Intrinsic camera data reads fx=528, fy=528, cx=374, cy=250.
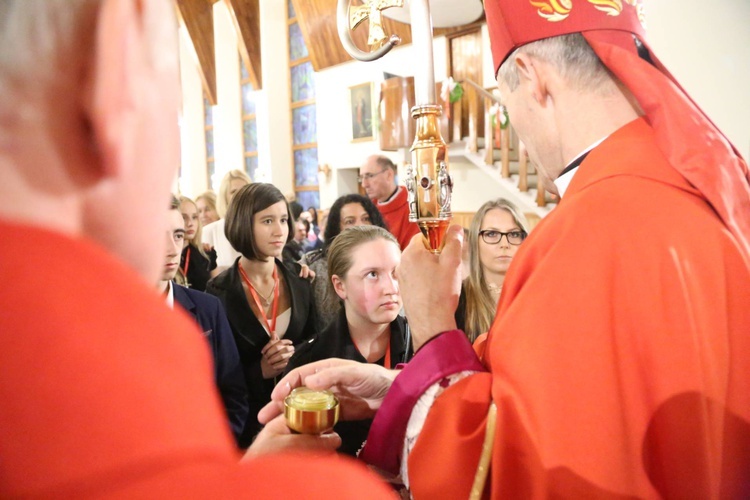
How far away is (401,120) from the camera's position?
9961 mm

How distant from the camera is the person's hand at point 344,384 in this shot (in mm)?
1290

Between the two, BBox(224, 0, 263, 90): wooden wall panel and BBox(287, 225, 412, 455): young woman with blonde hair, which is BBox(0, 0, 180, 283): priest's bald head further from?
BBox(224, 0, 263, 90): wooden wall panel

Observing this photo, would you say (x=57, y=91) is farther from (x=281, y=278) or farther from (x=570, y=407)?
(x=281, y=278)

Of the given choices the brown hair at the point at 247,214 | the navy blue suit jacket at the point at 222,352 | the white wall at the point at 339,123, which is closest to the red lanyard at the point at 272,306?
the brown hair at the point at 247,214

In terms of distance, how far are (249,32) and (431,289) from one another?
15.9m

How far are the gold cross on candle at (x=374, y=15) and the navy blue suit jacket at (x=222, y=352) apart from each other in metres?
1.56

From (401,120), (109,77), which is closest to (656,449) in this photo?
(109,77)

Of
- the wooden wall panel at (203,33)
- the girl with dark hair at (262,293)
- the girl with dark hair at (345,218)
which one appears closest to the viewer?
the girl with dark hair at (262,293)

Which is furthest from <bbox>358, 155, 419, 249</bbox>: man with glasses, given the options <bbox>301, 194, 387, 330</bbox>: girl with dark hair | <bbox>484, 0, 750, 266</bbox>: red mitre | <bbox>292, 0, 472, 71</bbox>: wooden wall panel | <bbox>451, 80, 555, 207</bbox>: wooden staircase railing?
<bbox>292, 0, 472, 71</bbox>: wooden wall panel

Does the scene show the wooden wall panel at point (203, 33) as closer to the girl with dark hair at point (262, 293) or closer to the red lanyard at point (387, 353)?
the girl with dark hair at point (262, 293)

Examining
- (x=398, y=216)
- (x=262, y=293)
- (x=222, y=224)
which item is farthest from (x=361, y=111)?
(x=262, y=293)

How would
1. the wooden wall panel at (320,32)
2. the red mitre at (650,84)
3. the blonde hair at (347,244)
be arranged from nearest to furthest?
1. the red mitre at (650,84)
2. the blonde hair at (347,244)
3. the wooden wall panel at (320,32)

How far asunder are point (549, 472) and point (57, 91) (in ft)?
2.97

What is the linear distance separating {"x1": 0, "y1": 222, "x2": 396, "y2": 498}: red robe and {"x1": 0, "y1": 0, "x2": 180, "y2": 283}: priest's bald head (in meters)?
0.04
